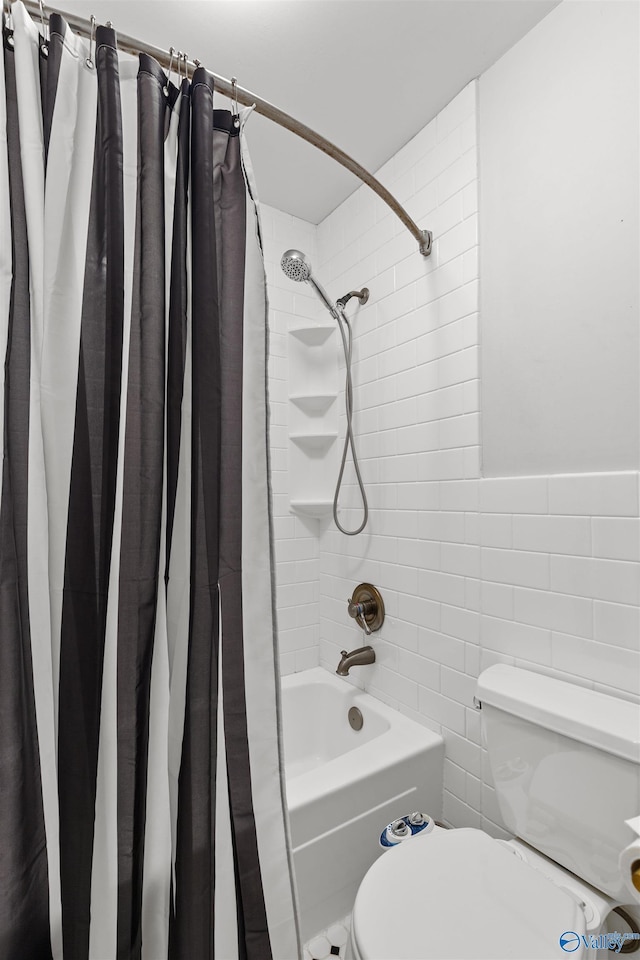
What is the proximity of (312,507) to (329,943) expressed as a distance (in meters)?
1.42

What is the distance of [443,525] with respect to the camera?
1620 millimetres

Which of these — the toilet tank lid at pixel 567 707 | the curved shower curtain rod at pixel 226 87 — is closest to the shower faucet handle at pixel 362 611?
the toilet tank lid at pixel 567 707

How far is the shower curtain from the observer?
0.68 m

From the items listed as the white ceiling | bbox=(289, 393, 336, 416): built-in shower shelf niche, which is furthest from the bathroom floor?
the white ceiling

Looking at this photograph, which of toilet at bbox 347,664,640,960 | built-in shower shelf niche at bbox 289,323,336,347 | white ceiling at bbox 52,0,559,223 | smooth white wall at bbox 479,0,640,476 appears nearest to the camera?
toilet at bbox 347,664,640,960

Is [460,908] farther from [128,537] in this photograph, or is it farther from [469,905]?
[128,537]

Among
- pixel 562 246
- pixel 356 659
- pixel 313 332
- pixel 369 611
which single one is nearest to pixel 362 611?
pixel 369 611

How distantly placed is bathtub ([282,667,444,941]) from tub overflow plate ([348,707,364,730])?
7 centimetres

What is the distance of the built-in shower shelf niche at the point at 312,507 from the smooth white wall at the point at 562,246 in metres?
0.85

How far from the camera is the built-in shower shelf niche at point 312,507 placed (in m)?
2.15

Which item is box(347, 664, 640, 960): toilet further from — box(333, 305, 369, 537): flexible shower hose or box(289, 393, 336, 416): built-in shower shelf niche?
box(289, 393, 336, 416): built-in shower shelf niche

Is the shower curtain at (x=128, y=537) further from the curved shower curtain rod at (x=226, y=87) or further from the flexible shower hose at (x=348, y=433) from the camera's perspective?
the flexible shower hose at (x=348, y=433)

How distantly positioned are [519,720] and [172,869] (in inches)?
32.3

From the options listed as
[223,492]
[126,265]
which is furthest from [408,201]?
[223,492]
